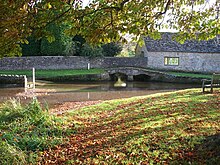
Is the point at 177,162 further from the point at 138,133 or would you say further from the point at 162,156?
the point at 138,133

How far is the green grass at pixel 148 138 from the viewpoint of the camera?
18.8 ft

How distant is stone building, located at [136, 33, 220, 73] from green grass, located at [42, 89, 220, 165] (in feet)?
94.4

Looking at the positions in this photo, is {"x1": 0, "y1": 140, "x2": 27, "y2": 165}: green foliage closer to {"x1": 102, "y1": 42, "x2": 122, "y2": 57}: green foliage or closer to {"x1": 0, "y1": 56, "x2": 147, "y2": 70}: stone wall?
{"x1": 0, "y1": 56, "x2": 147, "y2": 70}: stone wall

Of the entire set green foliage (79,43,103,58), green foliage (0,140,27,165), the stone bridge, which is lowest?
green foliage (0,140,27,165)

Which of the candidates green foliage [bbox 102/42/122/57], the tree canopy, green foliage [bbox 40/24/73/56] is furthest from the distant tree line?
the tree canopy

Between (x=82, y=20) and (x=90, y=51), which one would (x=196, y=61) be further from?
(x=82, y=20)

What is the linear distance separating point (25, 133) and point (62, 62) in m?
29.5

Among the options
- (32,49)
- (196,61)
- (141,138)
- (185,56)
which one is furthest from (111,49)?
(141,138)

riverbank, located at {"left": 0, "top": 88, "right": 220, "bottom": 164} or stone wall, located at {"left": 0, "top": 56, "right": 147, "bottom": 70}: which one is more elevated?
stone wall, located at {"left": 0, "top": 56, "right": 147, "bottom": 70}

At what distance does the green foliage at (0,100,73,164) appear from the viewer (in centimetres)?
615

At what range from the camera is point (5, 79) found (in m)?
25.6

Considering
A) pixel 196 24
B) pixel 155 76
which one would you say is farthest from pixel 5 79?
pixel 196 24

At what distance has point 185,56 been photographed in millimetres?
37812

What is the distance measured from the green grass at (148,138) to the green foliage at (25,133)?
0.48 m
